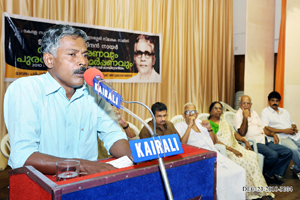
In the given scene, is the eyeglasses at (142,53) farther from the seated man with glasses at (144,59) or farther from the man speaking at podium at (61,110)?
the man speaking at podium at (61,110)

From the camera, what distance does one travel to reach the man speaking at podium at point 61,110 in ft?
4.05

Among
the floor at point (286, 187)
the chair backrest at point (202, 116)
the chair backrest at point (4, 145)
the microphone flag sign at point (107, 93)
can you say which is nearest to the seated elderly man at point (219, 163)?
the floor at point (286, 187)

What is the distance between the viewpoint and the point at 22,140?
1176 millimetres

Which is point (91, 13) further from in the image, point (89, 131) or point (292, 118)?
point (292, 118)

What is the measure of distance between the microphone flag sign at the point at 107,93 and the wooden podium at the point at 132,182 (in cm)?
25

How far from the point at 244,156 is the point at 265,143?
2.70 feet

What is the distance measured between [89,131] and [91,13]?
315cm

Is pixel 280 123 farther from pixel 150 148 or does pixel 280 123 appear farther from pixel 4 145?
pixel 150 148

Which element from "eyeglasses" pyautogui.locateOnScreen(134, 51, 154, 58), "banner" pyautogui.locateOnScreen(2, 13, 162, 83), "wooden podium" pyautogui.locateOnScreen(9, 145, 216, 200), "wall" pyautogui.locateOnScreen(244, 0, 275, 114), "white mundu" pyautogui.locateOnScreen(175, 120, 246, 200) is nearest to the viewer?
"wooden podium" pyautogui.locateOnScreen(9, 145, 216, 200)

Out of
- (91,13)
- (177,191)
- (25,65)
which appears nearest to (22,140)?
(177,191)

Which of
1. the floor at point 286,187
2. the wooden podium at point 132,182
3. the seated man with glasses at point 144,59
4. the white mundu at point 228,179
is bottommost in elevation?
the floor at point 286,187

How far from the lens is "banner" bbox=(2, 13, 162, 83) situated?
3520 mm

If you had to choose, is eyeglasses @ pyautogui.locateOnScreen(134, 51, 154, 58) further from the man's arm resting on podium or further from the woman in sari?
the man's arm resting on podium
